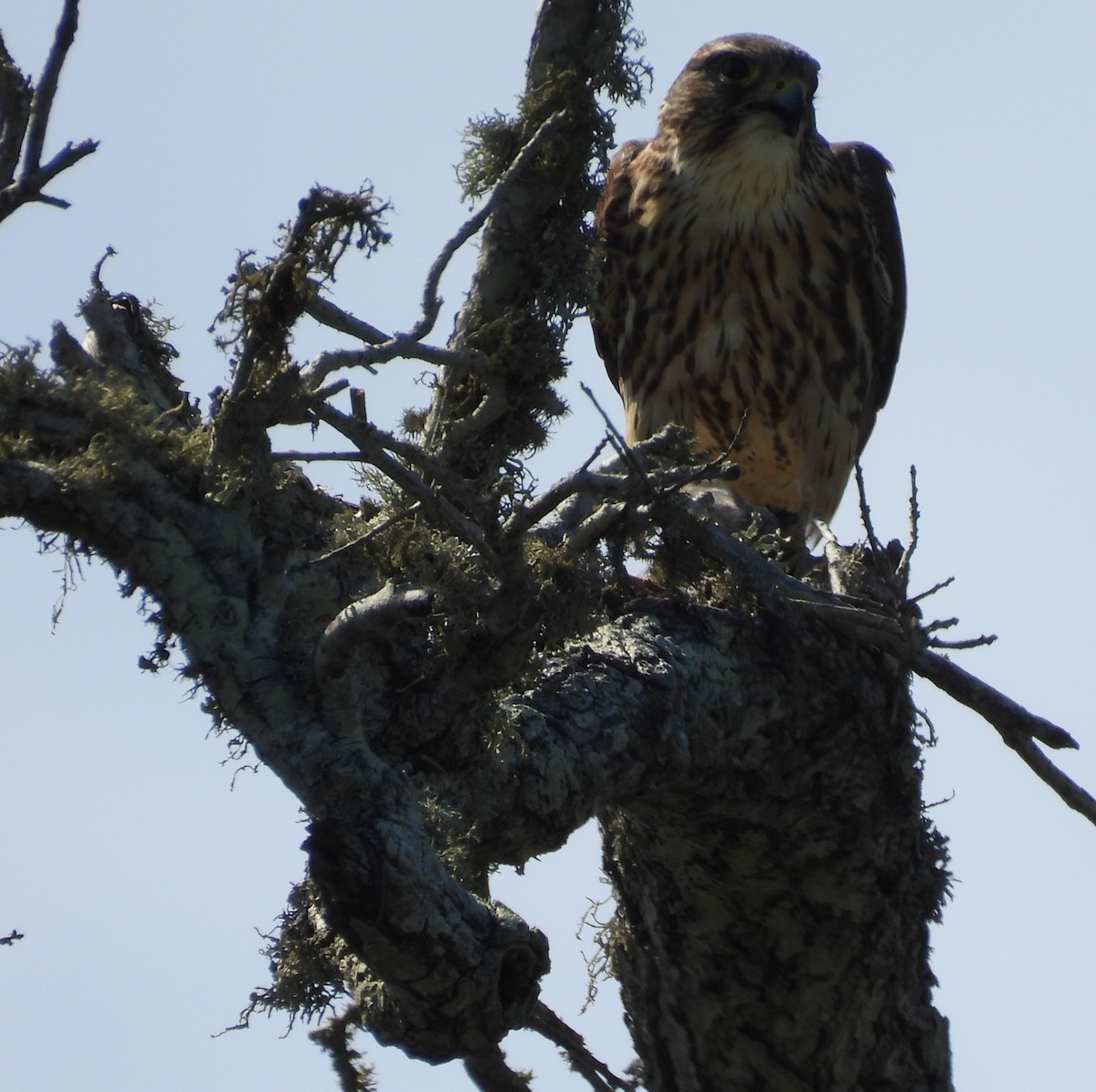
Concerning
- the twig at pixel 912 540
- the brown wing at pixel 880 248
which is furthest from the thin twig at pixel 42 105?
the brown wing at pixel 880 248

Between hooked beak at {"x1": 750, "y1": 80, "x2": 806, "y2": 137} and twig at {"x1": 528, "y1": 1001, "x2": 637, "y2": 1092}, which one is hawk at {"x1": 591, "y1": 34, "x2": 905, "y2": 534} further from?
twig at {"x1": 528, "y1": 1001, "x2": 637, "y2": 1092}

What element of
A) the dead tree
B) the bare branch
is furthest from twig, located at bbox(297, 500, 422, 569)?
the bare branch

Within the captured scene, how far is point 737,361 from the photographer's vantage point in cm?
467

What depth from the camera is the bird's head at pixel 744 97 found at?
4.67m

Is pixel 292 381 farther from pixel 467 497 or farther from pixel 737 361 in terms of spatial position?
pixel 737 361

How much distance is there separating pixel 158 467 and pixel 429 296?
0.44 meters

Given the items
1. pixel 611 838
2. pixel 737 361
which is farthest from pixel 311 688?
pixel 737 361

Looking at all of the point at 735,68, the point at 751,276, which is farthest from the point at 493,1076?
the point at 735,68

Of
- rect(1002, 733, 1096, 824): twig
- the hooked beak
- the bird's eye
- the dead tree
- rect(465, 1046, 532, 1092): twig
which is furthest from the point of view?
the bird's eye

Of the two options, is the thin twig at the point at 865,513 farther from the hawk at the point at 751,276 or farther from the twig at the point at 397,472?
the hawk at the point at 751,276

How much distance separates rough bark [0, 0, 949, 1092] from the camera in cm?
204

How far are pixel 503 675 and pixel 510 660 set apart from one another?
0.15 ft

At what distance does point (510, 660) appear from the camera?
2.24 meters

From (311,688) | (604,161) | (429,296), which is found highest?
(604,161)
